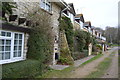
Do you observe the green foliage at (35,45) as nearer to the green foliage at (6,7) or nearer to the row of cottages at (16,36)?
the row of cottages at (16,36)

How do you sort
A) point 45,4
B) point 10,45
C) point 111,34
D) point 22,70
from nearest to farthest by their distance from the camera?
1. point 22,70
2. point 10,45
3. point 45,4
4. point 111,34

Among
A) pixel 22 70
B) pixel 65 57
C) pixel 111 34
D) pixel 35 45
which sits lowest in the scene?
pixel 65 57

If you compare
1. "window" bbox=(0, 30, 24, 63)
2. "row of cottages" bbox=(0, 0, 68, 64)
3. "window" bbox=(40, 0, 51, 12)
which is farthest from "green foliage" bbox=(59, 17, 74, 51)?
"window" bbox=(0, 30, 24, 63)

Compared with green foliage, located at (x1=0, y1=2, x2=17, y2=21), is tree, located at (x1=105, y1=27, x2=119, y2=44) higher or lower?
higher

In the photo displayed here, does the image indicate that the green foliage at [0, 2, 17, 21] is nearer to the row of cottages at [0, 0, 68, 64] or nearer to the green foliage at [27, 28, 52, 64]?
the row of cottages at [0, 0, 68, 64]

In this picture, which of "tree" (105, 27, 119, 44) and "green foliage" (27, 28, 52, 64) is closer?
"green foliage" (27, 28, 52, 64)

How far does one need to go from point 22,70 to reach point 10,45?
1.46 metres

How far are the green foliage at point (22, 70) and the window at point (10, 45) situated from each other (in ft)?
2.00

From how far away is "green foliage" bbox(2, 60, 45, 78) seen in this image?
429 cm

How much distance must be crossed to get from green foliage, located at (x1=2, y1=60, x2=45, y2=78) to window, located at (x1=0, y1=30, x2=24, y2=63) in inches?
24.0

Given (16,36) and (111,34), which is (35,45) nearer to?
(16,36)

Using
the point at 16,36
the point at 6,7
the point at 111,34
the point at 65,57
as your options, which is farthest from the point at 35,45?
the point at 111,34

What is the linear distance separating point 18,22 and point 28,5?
1653 millimetres

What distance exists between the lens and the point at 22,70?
497 cm
